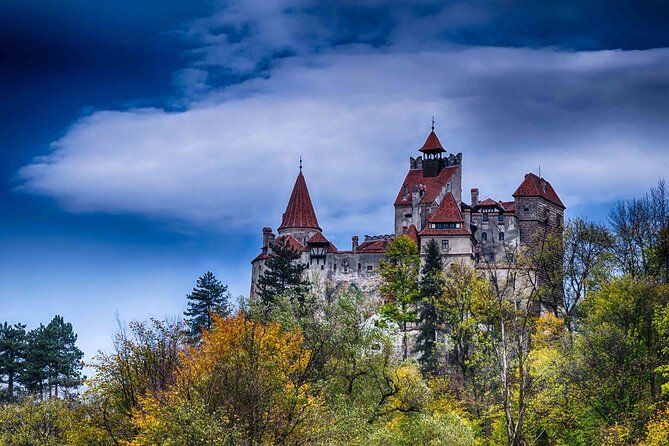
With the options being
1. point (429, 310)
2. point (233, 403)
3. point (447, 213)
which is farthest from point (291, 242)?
point (233, 403)

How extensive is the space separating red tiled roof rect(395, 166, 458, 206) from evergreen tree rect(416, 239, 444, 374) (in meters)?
19.9

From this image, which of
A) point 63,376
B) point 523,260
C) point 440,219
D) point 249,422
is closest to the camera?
point 249,422

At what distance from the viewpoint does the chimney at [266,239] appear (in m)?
119

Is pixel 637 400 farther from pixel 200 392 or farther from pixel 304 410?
pixel 200 392

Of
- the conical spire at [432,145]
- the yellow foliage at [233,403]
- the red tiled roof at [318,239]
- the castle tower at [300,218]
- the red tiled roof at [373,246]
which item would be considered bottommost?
the yellow foliage at [233,403]

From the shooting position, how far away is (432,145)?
125 m

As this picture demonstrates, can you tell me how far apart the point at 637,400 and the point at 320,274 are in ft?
210

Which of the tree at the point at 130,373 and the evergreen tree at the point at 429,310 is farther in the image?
the evergreen tree at the point at 429,310

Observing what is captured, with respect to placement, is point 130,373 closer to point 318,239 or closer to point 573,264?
point 573,264

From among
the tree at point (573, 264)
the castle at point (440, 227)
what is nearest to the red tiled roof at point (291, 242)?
the castle at point (440, 227)

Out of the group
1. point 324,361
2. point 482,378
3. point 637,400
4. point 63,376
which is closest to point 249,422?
point 324,361

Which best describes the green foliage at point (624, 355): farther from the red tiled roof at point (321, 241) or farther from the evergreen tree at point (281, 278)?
the red tiled roof at point (321, 241)

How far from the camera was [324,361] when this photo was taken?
53312 millimetres

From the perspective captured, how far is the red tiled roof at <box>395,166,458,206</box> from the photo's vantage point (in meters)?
116
